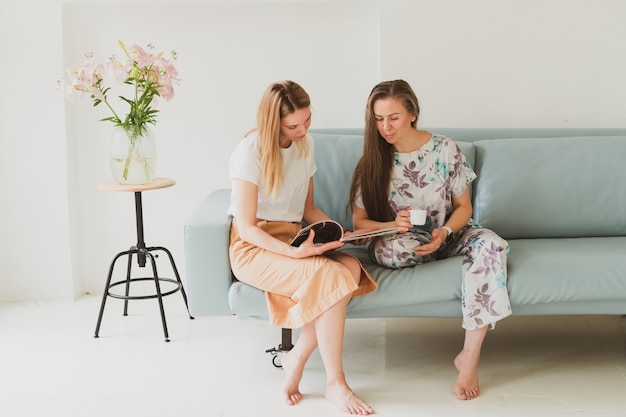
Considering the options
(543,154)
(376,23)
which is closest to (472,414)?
(543,154)

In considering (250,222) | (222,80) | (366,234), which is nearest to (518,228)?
(366,234)

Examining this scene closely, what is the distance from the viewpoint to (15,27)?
3.70 m

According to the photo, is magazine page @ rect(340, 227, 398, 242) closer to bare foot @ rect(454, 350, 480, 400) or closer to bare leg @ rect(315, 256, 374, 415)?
bare leg @ rect(315, 256, 374, 415)

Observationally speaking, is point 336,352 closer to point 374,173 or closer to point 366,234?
point 366,234

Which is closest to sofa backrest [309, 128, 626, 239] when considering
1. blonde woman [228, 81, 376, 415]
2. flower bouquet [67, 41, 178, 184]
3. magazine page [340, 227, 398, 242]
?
blonde woman [228, 81, 376, 415]

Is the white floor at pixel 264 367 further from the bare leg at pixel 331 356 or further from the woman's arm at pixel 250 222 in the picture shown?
the woman's arm at pixel 250 222

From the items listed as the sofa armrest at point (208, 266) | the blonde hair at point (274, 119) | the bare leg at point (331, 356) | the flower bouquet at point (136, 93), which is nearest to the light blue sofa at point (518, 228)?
the sofa armrest at point (208, 266)

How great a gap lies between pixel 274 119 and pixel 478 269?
0.85 m

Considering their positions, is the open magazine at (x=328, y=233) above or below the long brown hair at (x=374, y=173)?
below

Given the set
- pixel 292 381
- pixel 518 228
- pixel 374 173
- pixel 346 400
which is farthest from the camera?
pixel 518 228

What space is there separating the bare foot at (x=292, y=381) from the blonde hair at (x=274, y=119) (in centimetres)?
59

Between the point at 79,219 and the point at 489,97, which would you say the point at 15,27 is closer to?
the point at 79,219

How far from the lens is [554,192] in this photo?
3.15 metres

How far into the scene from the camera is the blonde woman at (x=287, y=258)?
8.52 ft
